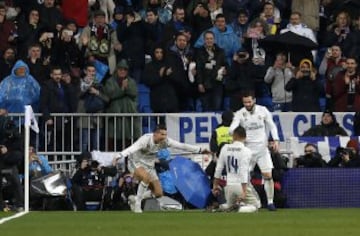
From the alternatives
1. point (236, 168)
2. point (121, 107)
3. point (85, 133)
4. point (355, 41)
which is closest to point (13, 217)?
point (236, 168)

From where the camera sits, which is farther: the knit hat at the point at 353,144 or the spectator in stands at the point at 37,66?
the spectator in stands at the point at 37,66

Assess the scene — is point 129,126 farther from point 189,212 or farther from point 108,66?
point 189,212

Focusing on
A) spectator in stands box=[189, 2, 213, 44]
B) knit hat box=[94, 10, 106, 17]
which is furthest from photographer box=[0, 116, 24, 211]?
spectator in stands box=[189, 2, 213, 44]

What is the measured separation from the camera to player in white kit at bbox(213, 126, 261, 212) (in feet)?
75.2

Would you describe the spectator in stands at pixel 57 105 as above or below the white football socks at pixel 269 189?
above

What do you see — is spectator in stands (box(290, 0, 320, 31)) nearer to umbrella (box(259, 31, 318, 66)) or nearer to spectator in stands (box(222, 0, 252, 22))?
spectator in stands (box(222, 0, 252, 22))

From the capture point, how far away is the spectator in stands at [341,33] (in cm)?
2847

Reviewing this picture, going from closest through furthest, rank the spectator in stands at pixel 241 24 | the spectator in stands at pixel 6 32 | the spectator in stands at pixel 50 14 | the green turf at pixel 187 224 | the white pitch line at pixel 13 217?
the green turf at pixel 187 224
the white pitch line at pixel 13 217
the spectator in stands at pixel 6 32
the spectator in stands at pixel 50 14
the spectator in stands at pixel 241 24

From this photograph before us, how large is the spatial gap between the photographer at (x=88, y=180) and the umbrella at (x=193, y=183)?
130cm

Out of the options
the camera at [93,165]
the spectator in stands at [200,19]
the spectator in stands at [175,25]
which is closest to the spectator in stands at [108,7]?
the spectator in stands at [175,25]

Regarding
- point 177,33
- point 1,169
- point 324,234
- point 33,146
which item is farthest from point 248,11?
point 324,234

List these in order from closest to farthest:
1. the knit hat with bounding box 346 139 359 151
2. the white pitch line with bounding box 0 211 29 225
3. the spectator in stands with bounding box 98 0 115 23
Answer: the white pitch line with bounding box 0 211 29 225, the knit hat with bounding box 346 139 359 151, the spectator in stands with bounding box 98 0 115 23

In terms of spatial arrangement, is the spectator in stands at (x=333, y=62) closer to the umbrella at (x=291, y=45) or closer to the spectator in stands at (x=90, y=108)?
the umbrella at (x=291, y=45)

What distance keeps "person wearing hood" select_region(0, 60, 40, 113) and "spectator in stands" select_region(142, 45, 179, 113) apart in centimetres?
241
